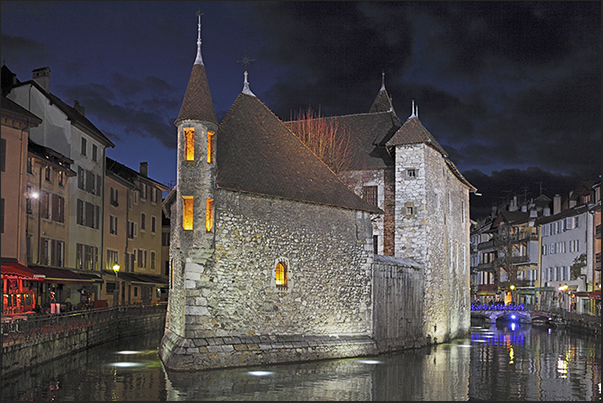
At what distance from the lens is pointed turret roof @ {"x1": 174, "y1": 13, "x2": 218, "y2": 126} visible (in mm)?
23469

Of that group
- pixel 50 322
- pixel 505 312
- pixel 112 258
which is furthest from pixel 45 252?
pixel 505 312

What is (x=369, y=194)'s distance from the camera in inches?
1337

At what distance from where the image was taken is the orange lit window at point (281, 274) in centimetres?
2488

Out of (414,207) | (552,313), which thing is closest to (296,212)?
(414,207)

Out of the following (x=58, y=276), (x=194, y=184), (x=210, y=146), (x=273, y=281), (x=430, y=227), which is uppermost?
(x=210, y=146)

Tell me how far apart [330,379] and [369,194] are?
14237 mm

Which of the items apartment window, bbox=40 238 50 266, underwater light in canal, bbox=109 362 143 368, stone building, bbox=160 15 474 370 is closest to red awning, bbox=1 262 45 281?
underwater light in canal, bbox=109 362 143 368

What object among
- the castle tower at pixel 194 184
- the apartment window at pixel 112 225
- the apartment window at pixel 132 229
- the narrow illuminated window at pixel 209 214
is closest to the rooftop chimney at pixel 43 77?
the apartment window at pixel 112 225

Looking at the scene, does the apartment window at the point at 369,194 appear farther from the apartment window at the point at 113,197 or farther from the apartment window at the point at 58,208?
the apartment window at the point at 113,197

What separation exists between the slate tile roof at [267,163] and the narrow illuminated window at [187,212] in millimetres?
1154

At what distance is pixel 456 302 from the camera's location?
3847cm

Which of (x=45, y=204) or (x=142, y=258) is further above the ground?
(x=45, y=204)

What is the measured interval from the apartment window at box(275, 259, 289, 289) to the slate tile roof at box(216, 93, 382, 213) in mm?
2370

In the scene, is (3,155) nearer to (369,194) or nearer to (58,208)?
(58,208)
